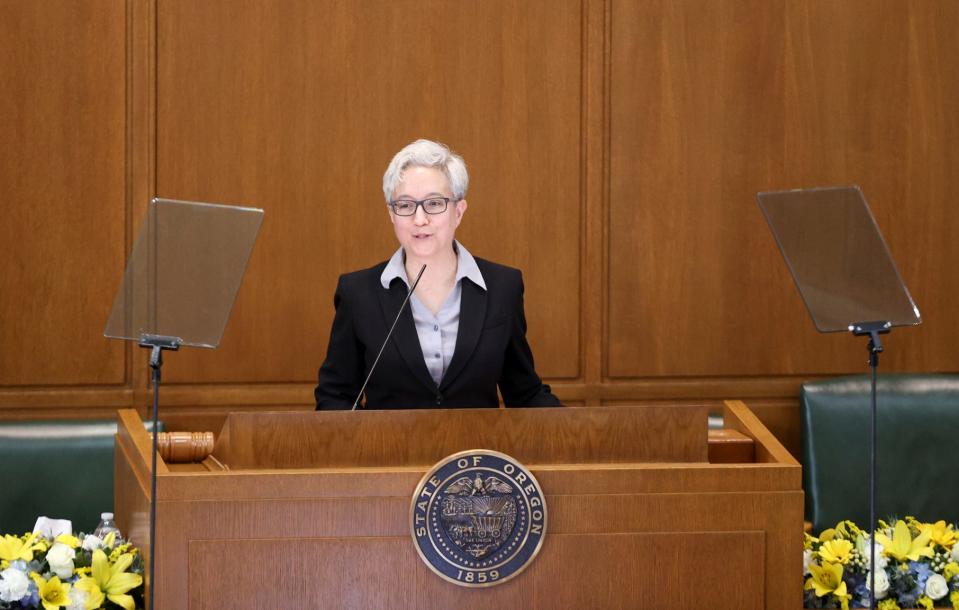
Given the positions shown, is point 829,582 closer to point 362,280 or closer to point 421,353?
point 421,353

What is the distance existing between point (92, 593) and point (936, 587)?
5.29ft

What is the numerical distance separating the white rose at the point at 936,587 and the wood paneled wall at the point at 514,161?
5.83 ft

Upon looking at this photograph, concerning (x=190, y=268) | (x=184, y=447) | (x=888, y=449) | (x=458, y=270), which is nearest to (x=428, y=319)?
(x=458, y=270)

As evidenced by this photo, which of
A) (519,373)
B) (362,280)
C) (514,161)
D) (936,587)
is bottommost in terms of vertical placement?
(936,587)

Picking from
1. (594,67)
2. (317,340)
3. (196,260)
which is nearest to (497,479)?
(196,260)

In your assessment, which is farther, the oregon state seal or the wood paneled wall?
the wood paneled wall

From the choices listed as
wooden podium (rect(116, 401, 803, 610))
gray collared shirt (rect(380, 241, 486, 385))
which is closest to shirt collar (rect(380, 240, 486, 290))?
gray collared shirt (rect(380, 241, 486, 385))

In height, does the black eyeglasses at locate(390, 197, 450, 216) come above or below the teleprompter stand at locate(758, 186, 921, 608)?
above

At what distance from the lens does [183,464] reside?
2.70m

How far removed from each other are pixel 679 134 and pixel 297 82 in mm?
1262

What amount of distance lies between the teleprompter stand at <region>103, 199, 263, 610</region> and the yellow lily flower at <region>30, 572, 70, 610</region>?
9.1 inches

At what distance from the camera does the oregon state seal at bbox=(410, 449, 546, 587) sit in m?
2.27

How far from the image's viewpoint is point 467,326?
116 inches

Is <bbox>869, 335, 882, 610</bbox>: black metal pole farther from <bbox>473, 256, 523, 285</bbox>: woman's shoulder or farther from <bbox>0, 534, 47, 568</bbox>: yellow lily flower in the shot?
<bbox>0, 534, 47, 568</bbox>: yellow lily flower
